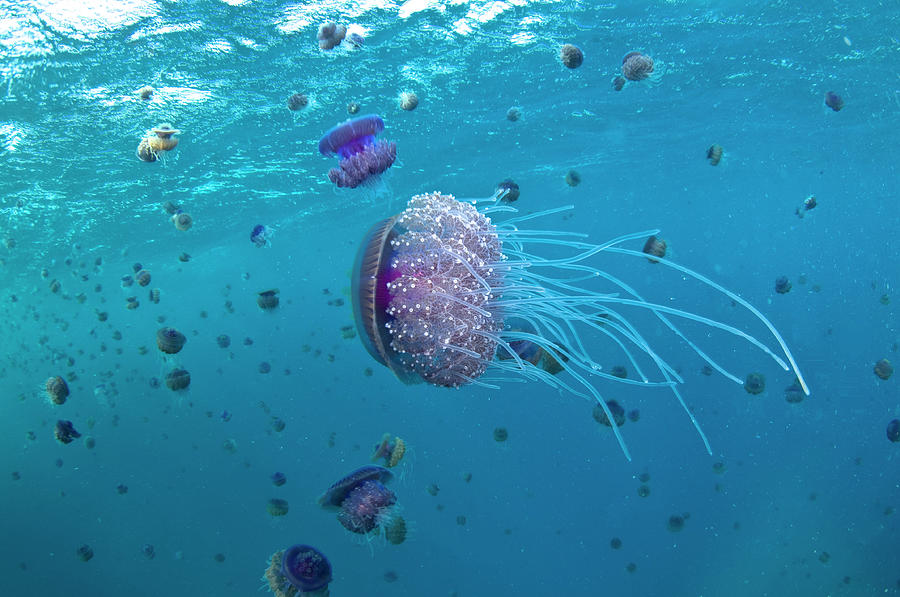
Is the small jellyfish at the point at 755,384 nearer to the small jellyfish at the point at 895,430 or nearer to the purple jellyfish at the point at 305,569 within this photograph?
the small jellyfish at the point at 895,430

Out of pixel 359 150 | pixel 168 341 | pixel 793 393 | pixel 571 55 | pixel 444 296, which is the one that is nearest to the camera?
pixel 444 296

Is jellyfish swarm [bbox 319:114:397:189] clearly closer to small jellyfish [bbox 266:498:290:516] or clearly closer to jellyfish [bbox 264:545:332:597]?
jellyfish [bbox 264:545:332:597]

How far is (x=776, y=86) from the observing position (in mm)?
14562

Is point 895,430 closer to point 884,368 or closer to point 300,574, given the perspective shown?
point 884,368

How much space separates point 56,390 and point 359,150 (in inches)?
208

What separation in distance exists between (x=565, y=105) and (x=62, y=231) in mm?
17459

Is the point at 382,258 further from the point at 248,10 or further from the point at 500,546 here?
the point at 500,546

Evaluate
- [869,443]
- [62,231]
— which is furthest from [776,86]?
[62,231]

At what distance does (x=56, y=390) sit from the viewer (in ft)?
21.9

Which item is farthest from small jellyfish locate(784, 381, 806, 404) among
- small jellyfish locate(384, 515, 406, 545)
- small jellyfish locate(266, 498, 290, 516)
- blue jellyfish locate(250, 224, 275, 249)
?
blue jellyfish locate(250, 224, 275, 249)

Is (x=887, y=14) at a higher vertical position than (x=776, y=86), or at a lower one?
higher

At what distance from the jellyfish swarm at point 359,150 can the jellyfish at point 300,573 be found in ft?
12.2

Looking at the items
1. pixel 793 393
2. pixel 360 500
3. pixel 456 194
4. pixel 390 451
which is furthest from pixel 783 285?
pixel 456 194

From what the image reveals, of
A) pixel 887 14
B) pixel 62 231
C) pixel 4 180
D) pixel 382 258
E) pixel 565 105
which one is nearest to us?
pixel 382 258
